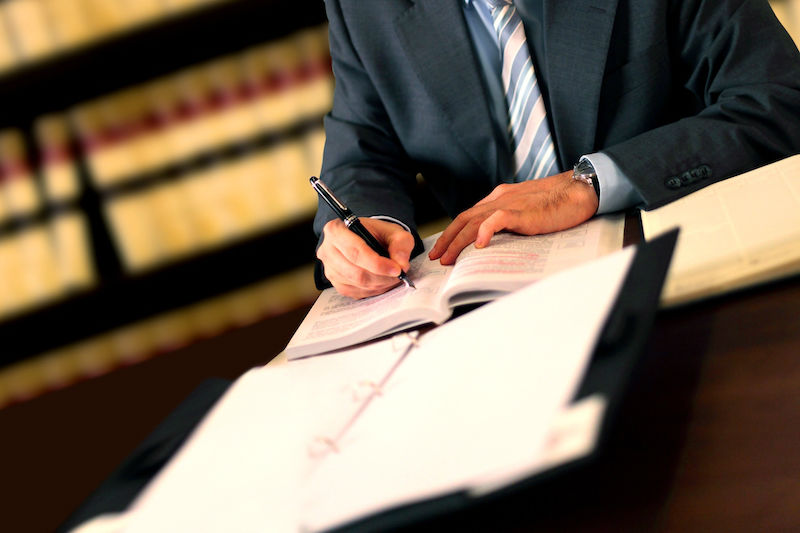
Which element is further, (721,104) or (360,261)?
(721,104)

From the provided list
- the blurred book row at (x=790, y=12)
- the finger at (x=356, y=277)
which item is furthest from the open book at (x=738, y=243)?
the blurred book row at (x=790, y=12)

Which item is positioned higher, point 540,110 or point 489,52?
point 489,52

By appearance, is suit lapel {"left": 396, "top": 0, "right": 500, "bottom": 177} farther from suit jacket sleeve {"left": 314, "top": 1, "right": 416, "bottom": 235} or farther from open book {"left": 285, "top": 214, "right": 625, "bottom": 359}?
open book {"left": 285, "top": 214, "right": 625, "bottom": 359}

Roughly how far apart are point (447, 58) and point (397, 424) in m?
0.94

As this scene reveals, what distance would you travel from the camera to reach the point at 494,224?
3.26 ft

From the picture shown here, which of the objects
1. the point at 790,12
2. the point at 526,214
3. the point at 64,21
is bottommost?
the point at 790,12

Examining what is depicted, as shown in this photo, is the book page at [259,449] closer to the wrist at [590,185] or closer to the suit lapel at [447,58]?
the wrist at [590,185]

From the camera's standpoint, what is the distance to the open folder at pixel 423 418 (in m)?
0.42

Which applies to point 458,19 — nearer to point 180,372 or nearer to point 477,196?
point 477,196

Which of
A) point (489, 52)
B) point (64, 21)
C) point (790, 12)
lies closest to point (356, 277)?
point (489, 52)

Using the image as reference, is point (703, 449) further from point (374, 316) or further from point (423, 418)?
point (374, 316)

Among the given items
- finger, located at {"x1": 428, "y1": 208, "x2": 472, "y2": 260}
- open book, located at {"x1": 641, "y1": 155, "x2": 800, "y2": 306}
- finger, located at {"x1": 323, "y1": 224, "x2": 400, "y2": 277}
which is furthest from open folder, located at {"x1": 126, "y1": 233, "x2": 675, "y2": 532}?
finger, located at {"x1": 428, "y1": 208, "x2": 472, "y2": 260}

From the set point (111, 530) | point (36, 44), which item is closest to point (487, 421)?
point (111, 530)

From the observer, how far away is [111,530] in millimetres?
550
